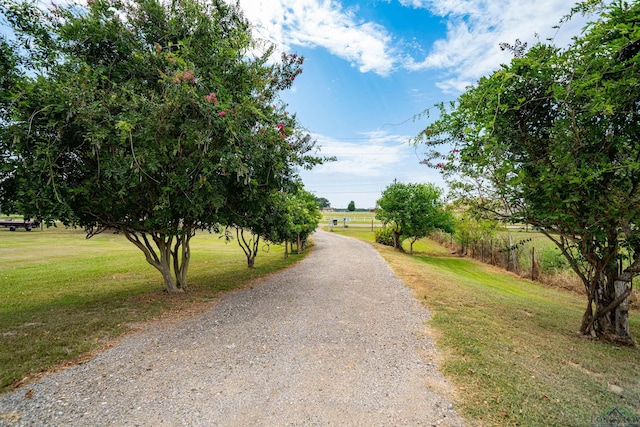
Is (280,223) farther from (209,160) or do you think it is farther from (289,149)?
(209,160)

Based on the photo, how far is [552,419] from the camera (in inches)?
113

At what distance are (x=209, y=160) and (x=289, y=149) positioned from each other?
209 cm

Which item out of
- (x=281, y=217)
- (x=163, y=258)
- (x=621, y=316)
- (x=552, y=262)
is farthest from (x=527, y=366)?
(x=552, y=262)

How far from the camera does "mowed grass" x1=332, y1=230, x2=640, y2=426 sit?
10.0 feet

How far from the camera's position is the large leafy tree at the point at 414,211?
75.0 feet

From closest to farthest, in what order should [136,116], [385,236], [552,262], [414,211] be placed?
[136,116], [552,262], [414,211], [385,236]

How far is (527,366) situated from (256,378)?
149 inches

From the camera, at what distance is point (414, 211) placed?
22.9m

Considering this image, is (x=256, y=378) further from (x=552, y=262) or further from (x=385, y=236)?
(x=385, y=236)

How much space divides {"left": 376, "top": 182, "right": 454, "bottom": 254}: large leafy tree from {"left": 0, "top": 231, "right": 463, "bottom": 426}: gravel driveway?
684 inches

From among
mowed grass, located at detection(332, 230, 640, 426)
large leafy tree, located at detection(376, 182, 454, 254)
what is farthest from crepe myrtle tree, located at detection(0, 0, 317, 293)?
large leafy tree, located at detection(376, 182, 454, 254)

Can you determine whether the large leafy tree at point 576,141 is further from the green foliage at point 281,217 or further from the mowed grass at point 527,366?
the green foliage at point 281,217

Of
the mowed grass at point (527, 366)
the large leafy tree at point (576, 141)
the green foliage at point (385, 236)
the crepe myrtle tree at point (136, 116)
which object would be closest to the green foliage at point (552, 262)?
the mowed grass at point (527, 366)

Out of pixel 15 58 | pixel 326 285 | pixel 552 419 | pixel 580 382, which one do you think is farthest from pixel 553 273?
pixel 15 58
